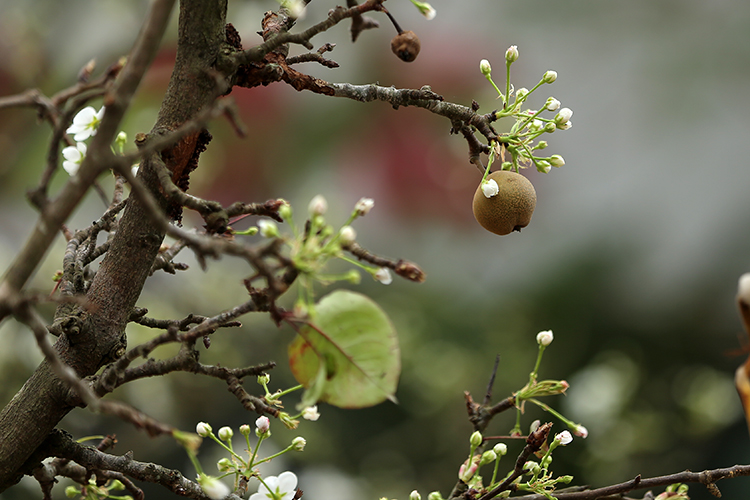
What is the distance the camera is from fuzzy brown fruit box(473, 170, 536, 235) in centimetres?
32

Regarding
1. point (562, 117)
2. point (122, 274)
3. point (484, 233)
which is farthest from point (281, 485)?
point (484, 233)

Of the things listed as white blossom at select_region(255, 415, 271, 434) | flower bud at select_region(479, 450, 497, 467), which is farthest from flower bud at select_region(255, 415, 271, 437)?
flower bud at select_region(479, 450, 497, 467)

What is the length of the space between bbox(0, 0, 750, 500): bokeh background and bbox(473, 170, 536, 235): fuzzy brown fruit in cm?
65

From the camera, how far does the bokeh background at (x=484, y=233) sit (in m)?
0.95

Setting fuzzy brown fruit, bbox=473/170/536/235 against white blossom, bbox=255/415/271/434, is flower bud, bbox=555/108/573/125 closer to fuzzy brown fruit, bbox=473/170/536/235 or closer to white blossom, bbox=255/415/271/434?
fuzzy brown fruit, bbox=473/170/536/235

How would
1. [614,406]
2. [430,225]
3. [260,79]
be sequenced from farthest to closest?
1. [430,225]
2. [614,406]
3. [260,79]

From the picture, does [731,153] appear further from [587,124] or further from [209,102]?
[209,102]

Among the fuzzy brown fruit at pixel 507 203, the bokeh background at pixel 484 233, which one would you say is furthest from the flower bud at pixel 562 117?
the bokeh background at pixel 484 233

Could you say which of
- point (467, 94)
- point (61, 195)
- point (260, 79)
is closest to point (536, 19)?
point (467, 94)

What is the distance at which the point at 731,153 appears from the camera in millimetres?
1135

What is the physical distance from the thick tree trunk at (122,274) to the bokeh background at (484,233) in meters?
0.60

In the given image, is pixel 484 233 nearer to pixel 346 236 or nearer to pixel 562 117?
pixel 562 117

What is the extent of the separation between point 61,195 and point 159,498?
0.94 meters

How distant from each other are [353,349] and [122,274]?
13 cm
